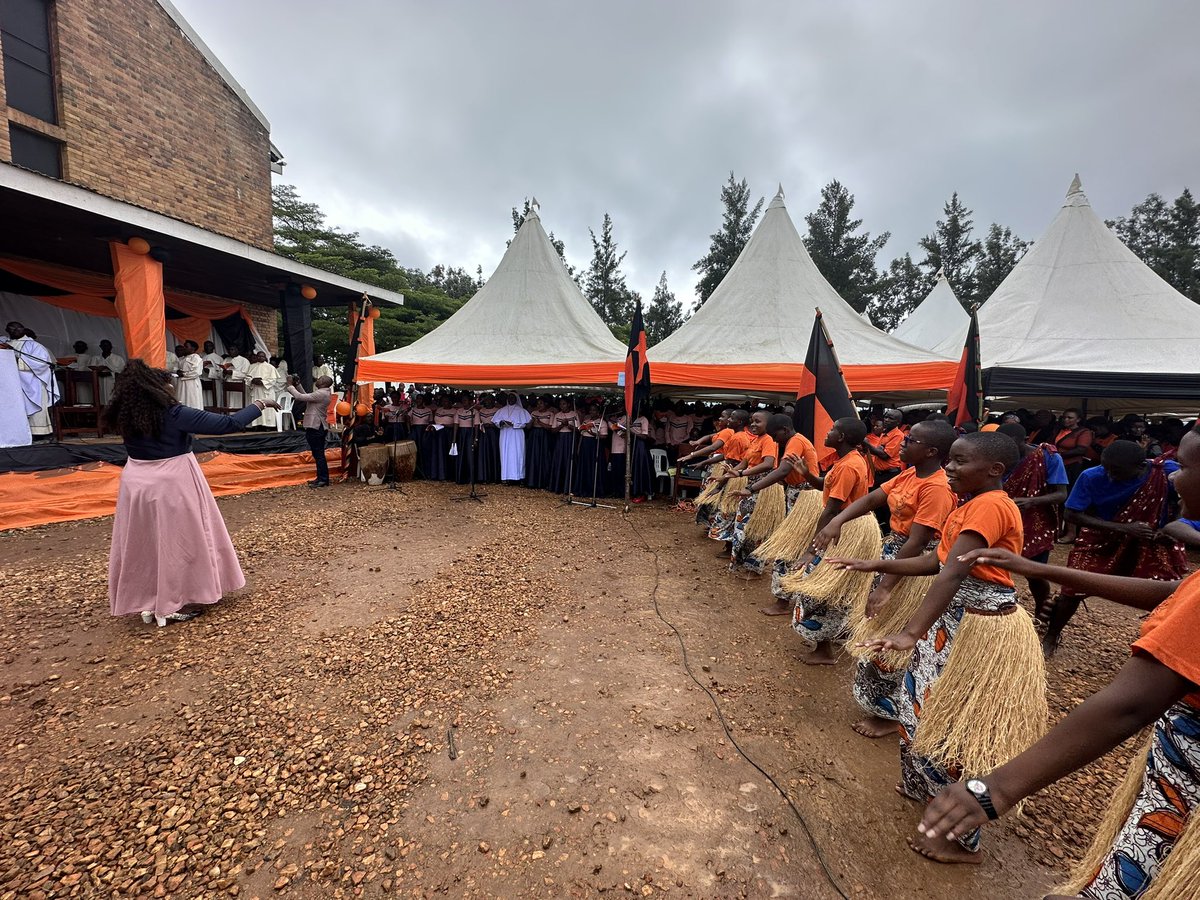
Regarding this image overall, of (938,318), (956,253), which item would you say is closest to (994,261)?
(956,253)

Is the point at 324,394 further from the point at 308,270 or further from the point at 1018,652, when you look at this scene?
the point at 1018,652

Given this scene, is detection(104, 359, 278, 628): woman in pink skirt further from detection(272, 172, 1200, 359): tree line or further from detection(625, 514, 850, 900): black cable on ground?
detection(272, 172, 1200, 359): tree line

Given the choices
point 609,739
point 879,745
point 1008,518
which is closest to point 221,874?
point 609,739

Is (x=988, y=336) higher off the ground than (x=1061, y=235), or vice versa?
Result: (x=1061, y=235)

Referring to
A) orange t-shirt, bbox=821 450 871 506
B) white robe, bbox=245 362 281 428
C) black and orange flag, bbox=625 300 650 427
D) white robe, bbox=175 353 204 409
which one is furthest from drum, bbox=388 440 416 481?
orange t-shirt, bbox=821 450 871 506

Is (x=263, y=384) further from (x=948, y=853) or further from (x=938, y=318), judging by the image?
(x=938, y=318)

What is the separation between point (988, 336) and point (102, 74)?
655 inches

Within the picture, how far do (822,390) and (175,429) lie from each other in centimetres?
497

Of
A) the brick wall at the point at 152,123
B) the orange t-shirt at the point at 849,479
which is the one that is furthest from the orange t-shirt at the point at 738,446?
the brick wall at the point at 152,123

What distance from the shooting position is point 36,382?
6910 mm

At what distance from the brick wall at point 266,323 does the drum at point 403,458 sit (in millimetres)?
5801

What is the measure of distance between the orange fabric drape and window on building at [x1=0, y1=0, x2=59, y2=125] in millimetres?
3932

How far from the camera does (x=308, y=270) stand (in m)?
10.0

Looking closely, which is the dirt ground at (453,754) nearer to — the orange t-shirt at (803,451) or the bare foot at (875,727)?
the bare foot at (875,727)
